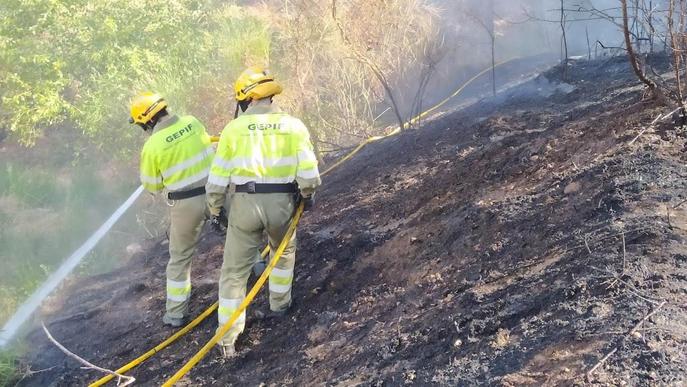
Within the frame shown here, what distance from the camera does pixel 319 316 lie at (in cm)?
448

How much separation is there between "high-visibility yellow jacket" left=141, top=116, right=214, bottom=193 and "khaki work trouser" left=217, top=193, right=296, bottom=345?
673 mm

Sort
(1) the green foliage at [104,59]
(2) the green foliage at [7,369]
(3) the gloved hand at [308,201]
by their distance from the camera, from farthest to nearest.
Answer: (1) the green foliage at [104,59]
(2) the green foliage at [7,369]
(3) the gloved hand at [308,201]

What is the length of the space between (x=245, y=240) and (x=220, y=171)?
55 centimetres

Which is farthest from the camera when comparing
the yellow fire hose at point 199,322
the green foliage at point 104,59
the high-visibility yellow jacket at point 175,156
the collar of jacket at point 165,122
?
the green foliage at point 104,59

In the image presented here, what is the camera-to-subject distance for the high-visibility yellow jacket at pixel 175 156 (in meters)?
4.85

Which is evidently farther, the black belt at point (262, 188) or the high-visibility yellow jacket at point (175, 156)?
the high-visibility yellow jacket at point (175, 156)

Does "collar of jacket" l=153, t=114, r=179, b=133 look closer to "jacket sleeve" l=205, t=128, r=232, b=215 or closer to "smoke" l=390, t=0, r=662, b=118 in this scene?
"jacket sleeve" l=205, t=128, r=232, b=215

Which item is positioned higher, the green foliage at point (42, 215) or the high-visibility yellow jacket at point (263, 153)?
the high-visibility yellow jacket at point (263, 153)

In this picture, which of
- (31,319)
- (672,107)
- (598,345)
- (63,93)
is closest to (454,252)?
(598,345)

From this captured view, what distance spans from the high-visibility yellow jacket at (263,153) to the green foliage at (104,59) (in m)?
7.42

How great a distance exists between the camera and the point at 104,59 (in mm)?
12961

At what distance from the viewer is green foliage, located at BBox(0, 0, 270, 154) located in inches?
472

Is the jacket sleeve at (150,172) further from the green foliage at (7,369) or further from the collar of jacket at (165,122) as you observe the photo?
the green foliage at (7,369)

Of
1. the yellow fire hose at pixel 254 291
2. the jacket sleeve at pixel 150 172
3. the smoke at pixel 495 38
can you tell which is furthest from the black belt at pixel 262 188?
the smoke at pixel 495 38
